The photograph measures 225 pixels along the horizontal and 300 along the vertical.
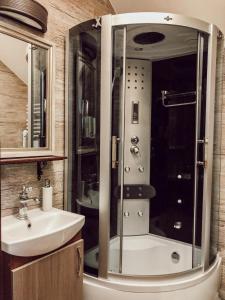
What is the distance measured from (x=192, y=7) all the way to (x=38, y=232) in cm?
205

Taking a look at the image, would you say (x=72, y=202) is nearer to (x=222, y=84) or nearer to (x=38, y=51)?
(x=38, y=51)

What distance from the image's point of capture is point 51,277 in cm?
135

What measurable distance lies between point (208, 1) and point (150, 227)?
204 cm

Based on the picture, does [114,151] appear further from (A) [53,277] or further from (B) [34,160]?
(A) [53,277]

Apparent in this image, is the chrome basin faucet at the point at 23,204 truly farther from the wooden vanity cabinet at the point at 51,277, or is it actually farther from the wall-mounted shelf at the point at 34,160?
the wooden vanity cabinet at the point at 51,277

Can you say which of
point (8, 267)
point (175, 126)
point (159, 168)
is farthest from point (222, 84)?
point (8, 267)

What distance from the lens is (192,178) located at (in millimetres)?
2068

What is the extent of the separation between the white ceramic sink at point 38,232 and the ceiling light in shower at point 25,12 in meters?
1.21

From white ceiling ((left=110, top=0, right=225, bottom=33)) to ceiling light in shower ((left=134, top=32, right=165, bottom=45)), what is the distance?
34cm

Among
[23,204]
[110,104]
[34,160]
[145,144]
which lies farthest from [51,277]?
[145,144]

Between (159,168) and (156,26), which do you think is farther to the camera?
(159,168)

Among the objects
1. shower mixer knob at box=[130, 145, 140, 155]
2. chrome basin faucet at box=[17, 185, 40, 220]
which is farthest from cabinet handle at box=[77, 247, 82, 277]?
shower mixer knob at box=[130, 145, 140, 155]

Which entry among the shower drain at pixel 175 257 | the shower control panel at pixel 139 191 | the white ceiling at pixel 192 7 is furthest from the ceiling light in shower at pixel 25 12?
the shower drain at pixel 175 257

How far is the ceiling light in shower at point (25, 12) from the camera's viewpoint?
1.43 meters
